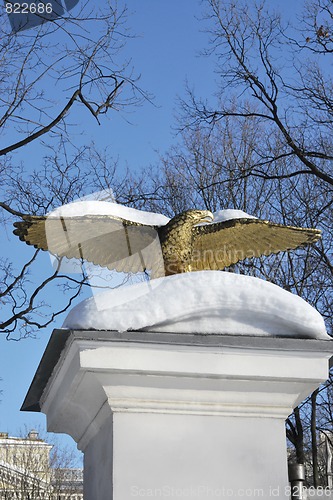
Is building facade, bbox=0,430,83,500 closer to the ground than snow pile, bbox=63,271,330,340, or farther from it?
farther from it

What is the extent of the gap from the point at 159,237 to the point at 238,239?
1.39ft

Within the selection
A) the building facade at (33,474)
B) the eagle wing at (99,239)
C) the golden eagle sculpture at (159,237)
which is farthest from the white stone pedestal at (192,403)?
the building facade at (33,474)

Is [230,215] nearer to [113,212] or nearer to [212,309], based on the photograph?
[113,212]

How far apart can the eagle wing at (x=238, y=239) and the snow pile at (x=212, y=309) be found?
883 millimetres

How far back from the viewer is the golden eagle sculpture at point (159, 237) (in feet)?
11.8

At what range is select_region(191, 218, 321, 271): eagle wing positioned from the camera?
377cm

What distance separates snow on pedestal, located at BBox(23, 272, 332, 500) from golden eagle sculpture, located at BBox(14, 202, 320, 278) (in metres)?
0.74

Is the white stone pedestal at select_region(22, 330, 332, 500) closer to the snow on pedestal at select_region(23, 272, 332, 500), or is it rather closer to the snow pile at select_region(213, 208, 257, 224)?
the snow on pedestal at select_region(23, 272, 332, 500)

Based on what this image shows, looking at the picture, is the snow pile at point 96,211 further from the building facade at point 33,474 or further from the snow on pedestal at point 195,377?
the building facade at point 33,474

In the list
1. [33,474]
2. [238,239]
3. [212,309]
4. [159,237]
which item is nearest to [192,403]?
[212,309]

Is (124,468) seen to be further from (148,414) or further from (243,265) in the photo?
(243,265)

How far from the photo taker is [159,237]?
12.2 feet

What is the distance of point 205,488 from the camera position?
2709mm

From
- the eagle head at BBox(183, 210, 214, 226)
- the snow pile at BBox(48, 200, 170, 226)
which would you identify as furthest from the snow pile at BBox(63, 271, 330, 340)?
the eagle head at BBox(183, 210, 214, 226)
